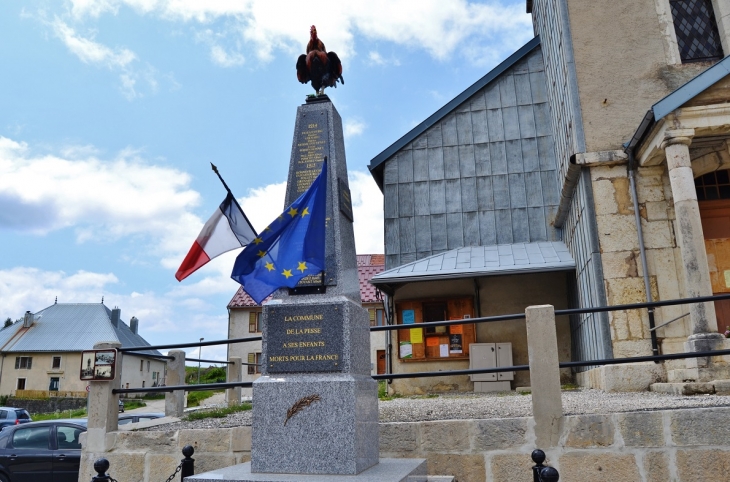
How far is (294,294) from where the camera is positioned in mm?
5520

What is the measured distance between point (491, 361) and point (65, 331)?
150ft

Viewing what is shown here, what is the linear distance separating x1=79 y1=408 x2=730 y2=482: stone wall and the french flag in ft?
6.14

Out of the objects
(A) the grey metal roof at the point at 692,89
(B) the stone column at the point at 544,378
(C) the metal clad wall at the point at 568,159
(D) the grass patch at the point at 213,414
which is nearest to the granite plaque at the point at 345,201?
(B) the stone column at the point at 544,378

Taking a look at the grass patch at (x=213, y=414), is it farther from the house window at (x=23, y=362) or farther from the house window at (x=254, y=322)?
the house window at (x=23, y=362)

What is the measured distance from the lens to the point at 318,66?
21.2ft

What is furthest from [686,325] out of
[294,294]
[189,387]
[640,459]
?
[189,387]

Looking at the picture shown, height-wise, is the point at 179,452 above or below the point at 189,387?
below

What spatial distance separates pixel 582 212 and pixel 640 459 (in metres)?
6.56

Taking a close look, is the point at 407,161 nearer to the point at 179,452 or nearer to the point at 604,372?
the point at 604,372

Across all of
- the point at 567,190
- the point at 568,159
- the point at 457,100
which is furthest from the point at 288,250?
the point at 457,100

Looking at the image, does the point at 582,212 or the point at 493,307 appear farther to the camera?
the point at 493,307

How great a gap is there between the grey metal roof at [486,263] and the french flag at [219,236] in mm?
6875

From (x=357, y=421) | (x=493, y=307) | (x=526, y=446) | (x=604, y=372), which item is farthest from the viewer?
(x=493, y=307)

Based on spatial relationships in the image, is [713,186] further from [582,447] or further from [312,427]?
[312,427]
